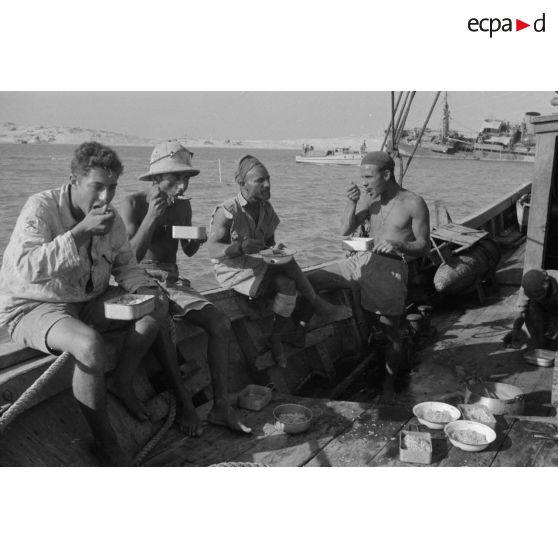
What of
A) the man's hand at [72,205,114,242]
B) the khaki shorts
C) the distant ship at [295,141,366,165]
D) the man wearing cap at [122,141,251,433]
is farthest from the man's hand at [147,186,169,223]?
the distant ship at [295,141,366,165]

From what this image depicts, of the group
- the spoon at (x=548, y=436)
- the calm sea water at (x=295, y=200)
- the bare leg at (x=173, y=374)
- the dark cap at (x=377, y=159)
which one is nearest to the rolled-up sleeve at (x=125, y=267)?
the bare leg at (x=173, y=374)

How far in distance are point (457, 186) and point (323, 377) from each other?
3912cm

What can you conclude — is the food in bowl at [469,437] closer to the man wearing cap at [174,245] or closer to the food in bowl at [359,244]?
the man wearing cap at [174,245]

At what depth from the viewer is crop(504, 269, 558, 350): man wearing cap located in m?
5.20

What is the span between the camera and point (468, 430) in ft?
10.9

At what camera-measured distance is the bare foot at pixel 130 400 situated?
11.1ft

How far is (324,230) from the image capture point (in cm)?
1970

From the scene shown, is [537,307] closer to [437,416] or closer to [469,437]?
[437,416]

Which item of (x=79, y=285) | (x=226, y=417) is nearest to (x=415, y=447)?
(x=226, y=417)

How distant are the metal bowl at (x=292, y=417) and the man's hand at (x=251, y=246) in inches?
46.3

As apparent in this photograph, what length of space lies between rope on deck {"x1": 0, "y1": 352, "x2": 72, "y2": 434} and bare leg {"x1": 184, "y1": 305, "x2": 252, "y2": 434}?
3.24 ft

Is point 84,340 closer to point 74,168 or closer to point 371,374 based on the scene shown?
point 74,168

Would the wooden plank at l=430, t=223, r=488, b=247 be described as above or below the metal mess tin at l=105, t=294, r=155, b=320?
below

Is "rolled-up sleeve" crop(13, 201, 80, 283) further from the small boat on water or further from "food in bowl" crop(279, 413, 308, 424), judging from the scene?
"food in bowl" crop(279, 413, 308, 424)
